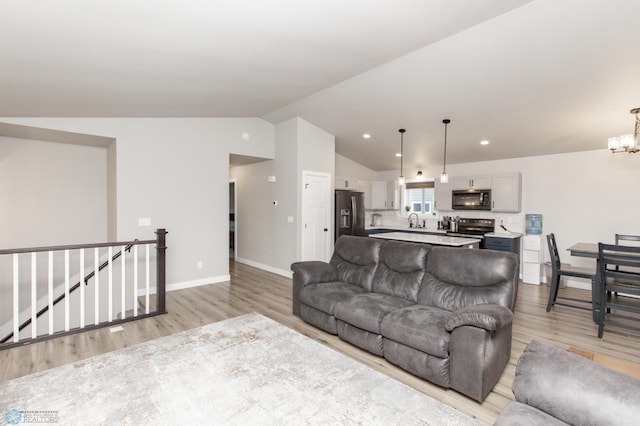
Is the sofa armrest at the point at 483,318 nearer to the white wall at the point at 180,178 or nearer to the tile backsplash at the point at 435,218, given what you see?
the white wall at the point at 180,178

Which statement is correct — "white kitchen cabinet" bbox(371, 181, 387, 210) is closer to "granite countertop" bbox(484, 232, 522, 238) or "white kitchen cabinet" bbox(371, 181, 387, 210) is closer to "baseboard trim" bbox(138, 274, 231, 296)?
"granite countertop" bbox(484, 232, 522, 238)

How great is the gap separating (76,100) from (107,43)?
1577 mm

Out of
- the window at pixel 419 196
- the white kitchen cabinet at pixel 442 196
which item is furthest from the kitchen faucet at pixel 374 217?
the white kitchen cabinet at pixel 442 196

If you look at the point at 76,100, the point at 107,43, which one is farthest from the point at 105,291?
the point at 107,43

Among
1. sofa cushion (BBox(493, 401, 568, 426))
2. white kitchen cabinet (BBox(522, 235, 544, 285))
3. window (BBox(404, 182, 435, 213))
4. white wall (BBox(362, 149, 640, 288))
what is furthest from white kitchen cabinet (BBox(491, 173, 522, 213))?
sofa cushion (BBox(493, 401, 568, 426))

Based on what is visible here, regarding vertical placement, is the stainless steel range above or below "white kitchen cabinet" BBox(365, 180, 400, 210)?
below

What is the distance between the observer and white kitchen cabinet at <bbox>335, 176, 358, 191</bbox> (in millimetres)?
7374

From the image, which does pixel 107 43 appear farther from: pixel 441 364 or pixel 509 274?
pixel 509 274

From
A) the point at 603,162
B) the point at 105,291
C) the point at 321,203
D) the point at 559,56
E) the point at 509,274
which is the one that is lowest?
the point at 105,291

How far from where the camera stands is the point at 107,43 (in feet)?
7.63

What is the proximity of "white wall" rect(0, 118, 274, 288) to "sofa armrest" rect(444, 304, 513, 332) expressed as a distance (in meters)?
4.30

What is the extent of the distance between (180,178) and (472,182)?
18.4 ft

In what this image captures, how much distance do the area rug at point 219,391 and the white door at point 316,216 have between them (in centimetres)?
340

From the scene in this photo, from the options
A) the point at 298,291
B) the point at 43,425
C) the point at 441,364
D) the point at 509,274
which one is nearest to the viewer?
the point at 43,425
